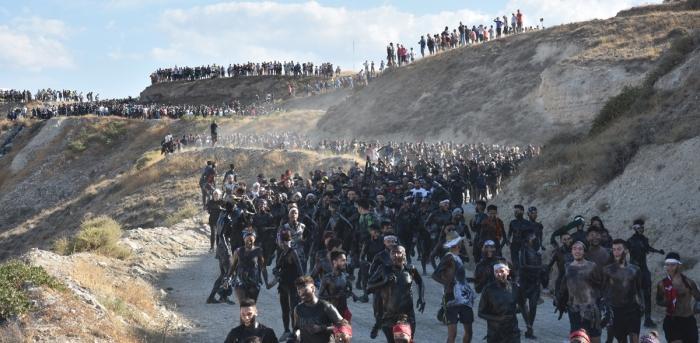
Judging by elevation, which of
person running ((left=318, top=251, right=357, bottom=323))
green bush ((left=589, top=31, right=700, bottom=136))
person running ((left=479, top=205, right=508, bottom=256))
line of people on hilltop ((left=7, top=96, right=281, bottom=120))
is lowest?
person running ((left=318, top=251, right=357, bottom=323))

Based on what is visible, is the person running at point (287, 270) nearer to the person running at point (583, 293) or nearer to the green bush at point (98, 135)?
the person running at point (583, 293)

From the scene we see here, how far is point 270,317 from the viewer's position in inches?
546

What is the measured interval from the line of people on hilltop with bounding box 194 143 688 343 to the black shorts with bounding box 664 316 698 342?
1 centimetres

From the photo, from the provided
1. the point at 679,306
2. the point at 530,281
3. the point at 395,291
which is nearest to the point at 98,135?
the point at 530,281

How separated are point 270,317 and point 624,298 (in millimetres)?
6340

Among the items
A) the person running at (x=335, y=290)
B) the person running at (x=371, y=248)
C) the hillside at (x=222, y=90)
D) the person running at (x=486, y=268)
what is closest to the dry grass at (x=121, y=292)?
the person running at (x=371, y=248)

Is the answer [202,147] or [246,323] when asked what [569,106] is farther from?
[246,323]

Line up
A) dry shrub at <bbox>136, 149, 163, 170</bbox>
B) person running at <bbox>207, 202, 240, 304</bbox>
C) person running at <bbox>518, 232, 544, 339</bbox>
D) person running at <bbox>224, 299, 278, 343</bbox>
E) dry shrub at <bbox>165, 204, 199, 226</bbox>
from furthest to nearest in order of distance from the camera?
dry shrub at <bbox>136, 149, 163, 170</bbox> → dry shrub at <bbox>165, 204, 199, 226</bbox> → person running at <bbox>207, 202, 240, 304</bbox> → person running at <bbox>518, 232, 544, 339</bbox> → person running at <bbox>224, 299, 278, 343</bbox>

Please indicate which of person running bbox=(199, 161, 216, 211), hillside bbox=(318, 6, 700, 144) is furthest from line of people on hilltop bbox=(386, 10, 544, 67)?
person running bbox=(199, 161, 216, 211)

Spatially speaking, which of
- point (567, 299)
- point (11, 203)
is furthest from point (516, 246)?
point (11, 203)

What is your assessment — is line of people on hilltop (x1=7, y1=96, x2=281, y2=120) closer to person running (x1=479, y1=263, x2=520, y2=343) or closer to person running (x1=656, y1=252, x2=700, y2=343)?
person running (x1=656, y1=252, x2=700, y2=343)

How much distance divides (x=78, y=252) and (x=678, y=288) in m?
16.3

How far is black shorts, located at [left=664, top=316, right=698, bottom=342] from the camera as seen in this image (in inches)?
370

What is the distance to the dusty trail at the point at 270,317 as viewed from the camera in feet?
42.0
